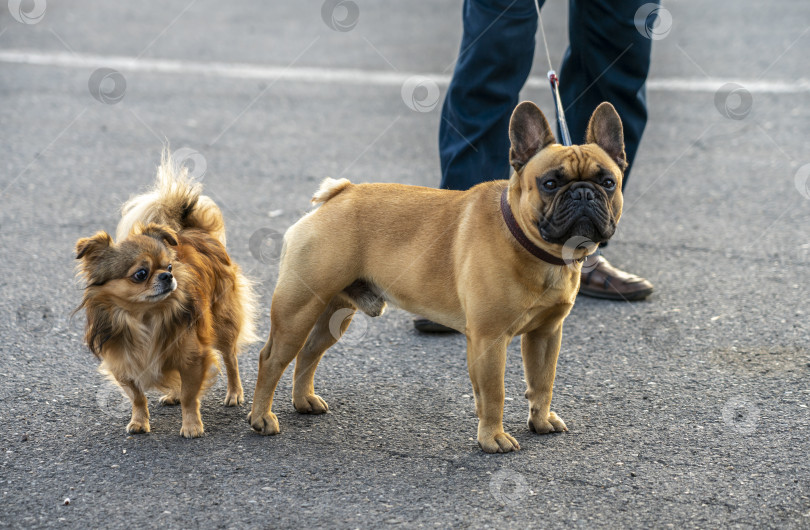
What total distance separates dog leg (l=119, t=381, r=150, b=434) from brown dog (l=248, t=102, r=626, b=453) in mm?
446

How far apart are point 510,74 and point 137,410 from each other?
7.78 feet

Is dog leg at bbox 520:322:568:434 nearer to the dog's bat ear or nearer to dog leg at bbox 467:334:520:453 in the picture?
dog leg at bbox 467:334:520:453

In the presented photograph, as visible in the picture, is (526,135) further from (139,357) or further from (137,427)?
(137,427)

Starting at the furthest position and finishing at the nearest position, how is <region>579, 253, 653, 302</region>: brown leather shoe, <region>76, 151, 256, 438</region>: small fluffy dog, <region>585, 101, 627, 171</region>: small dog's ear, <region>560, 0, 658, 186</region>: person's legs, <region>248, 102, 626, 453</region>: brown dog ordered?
1. <region>579, 253, 653, 302</region>: brown leather shoe
2. <region>560, 0, 658, 186</region>: person's legs
3. <region>76, 151, 256, 438</region>: small fluffy dog
4. <region>585, 101, 627, 171</region>: small dog's ear
5. <region>248, 102, 626, 453</region>: brown dog

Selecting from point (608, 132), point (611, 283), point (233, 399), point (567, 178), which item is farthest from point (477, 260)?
point (611, 283)

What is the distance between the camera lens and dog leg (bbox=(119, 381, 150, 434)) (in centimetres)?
339

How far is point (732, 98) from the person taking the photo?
28.3ft

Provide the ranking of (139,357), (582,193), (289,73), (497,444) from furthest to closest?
(289,73)
(139,357)
(497,444)
(582,193)

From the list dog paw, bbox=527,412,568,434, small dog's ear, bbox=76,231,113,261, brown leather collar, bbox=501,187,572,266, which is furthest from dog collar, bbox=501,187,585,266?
small dog's ear, bbox=76,231,113,261

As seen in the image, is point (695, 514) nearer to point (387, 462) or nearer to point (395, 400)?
point (387, 462)

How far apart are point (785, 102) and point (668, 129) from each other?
1.49 metres

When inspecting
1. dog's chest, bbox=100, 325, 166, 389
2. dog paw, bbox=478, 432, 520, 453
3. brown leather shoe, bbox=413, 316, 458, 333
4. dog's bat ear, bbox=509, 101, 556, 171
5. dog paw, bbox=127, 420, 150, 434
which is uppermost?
dog's bat ear, bbox=509, 101, 556, 171

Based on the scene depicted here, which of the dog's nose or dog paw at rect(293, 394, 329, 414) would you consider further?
dog paw at rect(293, 394, 329, 414)

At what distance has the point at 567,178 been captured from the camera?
2979 mm
